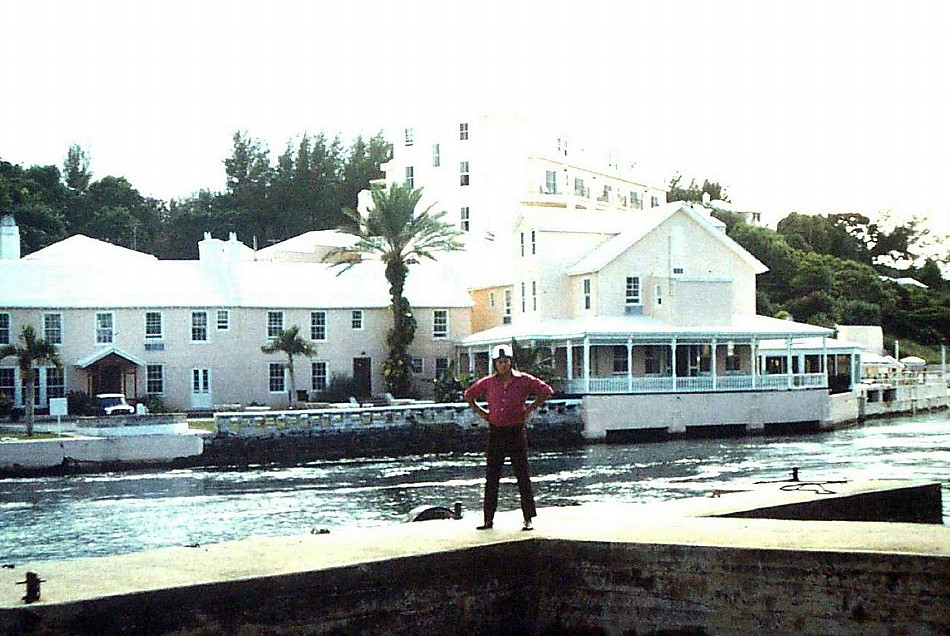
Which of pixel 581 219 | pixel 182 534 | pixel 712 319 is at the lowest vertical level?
pixel 182 534

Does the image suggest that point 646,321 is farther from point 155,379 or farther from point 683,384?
point 155,379

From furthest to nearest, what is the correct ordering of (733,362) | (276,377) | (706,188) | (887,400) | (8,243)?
(706,188) → (887,400) → (8,243) → (733,362) → (276,377)

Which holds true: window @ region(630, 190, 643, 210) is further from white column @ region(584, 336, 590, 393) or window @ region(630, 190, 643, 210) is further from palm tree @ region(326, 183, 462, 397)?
white column @ region(584, 336, 590, 393)

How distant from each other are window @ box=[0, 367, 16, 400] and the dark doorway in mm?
13742

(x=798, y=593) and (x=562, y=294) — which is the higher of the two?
(x=562, y=294)

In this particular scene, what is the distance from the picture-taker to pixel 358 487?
35625 millimetres

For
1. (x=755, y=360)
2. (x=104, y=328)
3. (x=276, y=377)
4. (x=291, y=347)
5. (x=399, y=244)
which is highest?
(x=399, y=244)

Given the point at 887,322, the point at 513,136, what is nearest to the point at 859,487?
the point at 513,136

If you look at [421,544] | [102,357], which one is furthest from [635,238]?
[421,544]

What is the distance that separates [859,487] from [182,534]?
13475mm

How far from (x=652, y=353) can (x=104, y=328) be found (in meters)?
22.0

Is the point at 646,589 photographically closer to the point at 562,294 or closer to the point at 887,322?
the point at 562,294

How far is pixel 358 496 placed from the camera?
3309 centimetres

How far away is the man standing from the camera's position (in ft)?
44.0
